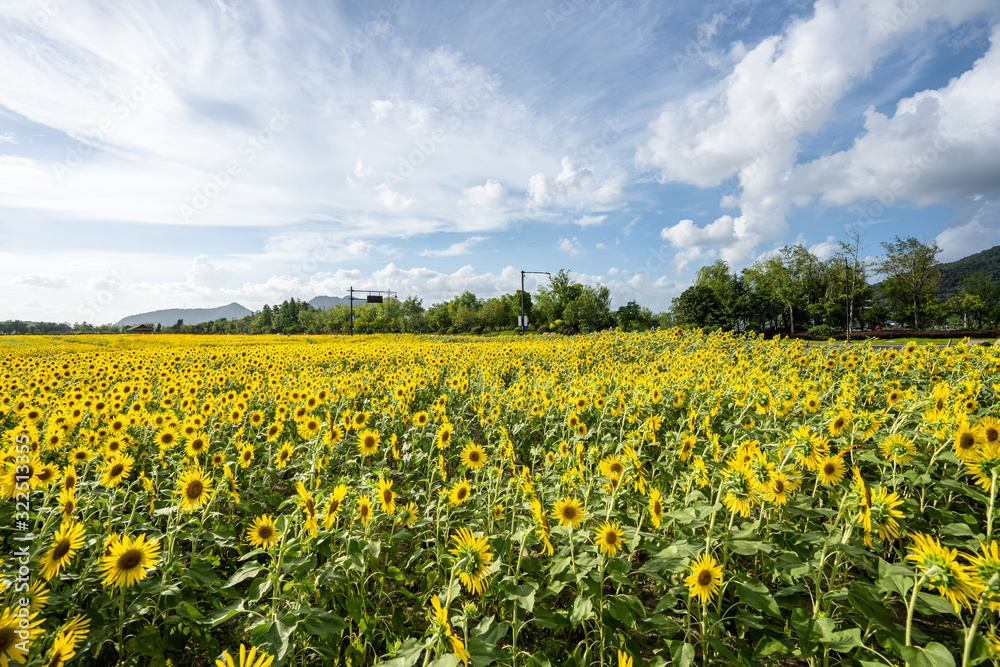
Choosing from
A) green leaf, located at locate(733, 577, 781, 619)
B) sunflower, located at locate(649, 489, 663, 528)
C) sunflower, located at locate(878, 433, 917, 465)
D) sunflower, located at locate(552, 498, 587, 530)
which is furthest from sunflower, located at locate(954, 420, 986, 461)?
sunflower, located at locate(552, 498, 587, 530)

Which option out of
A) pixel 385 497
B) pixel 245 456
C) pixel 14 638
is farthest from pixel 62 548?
pixel 385 497

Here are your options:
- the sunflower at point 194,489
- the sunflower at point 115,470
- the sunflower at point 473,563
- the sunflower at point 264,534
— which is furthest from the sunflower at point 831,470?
the sunflower at point 115,470

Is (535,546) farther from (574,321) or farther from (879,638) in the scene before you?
(574,321)

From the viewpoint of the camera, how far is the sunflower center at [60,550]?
83.3 inches

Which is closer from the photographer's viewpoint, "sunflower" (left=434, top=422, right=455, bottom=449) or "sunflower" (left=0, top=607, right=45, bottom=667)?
"sunflower" (left=0, top=607, right=45, bottom=667)

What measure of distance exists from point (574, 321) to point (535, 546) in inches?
1850

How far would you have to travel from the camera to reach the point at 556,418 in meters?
5.70

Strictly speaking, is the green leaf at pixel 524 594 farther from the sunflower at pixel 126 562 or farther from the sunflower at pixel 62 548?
the sunflower at pixel 62 548

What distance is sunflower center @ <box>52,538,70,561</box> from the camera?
6.94ft

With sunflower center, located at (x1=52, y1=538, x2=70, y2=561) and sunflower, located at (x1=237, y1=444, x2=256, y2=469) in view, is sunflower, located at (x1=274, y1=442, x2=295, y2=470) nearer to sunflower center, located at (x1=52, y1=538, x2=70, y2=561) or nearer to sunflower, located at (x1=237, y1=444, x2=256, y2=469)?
sunflower, located at (x1=237, y1=444, x2=256, y2=469)

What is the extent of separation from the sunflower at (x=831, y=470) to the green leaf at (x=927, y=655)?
0.93 metres

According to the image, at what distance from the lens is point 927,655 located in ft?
5.16

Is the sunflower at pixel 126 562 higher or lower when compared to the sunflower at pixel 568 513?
lower

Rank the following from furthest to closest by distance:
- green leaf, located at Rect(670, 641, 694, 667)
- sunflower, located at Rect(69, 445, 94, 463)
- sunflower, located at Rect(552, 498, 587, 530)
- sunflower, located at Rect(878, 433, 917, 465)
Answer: sunflower, located at Rect(69, 445, 94, 463) → sunflower, located at Rect(878, 433, 917, 465) → sunflower, located at Rect(552, 498, 587, 530) → green leaf, located at Rect(670, 641, 694, 667)
